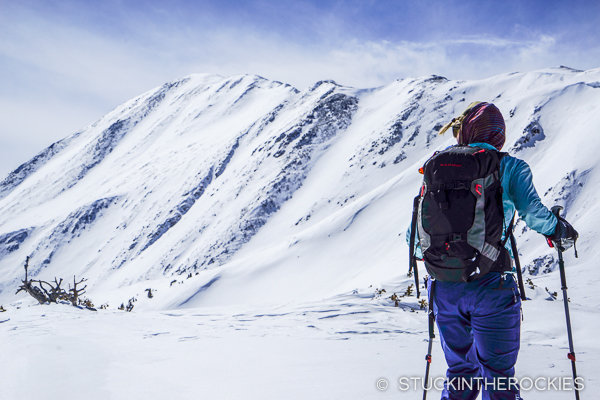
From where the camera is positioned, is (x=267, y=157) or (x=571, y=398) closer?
(x=571, y=398)

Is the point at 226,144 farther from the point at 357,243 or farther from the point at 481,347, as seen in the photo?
the point at 481,347

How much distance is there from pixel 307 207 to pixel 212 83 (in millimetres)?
54675

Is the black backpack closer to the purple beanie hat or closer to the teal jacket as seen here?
the teal jacket

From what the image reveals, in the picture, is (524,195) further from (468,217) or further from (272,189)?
(272,189)

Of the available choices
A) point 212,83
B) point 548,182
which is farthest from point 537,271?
point 212,83

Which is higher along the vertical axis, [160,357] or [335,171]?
[335,171]

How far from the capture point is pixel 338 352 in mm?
3932

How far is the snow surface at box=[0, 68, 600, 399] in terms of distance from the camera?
11.2 ft

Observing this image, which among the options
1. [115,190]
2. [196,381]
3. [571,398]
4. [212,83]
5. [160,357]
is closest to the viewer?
[571,398]

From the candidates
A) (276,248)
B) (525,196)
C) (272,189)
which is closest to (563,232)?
(525,196)

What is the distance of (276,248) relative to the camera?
18250 mm

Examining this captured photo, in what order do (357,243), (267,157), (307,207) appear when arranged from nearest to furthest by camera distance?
(357,243) < (307,207) < (267,157)

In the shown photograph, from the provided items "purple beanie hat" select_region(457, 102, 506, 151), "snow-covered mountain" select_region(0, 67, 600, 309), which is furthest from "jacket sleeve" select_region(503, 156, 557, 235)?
"snow-covered mountain" select_region(0, 67, 600, 309)

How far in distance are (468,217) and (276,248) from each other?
54.0 feet
